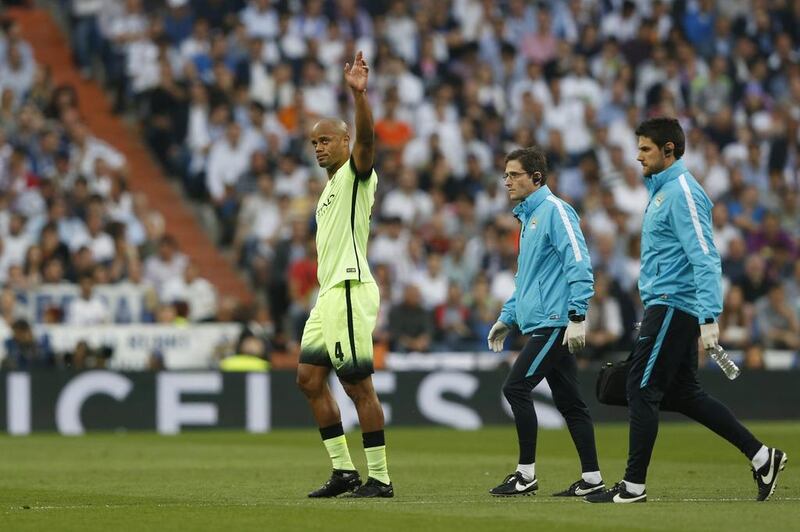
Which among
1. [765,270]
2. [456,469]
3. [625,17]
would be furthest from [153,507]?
[625,17]

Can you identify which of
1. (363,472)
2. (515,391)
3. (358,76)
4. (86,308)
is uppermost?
(358,76)

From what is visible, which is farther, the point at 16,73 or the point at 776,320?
the point at 16,73

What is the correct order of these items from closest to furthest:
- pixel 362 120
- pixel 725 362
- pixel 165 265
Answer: pixel 725 362, pixel 362 120, pixel 165 265

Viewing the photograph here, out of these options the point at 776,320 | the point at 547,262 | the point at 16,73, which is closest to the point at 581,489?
the point at 547,262

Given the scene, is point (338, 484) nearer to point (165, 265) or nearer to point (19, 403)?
point (19, 403)

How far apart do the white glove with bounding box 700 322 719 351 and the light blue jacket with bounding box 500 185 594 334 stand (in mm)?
1392

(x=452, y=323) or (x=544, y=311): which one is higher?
(x=544, y=311)

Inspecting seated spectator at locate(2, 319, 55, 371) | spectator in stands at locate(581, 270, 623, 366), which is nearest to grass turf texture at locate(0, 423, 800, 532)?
seated spectator at locate(2, 319, 55, 371)

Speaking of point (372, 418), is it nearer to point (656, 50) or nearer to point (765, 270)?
point (765, 270)

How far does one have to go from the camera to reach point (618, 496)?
9938mm

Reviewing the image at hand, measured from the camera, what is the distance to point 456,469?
1384 cm

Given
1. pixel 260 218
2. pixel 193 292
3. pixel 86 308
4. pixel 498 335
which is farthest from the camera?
pixel 260 218

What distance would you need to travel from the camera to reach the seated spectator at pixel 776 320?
22969mm

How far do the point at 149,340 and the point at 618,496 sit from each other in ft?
40.1
